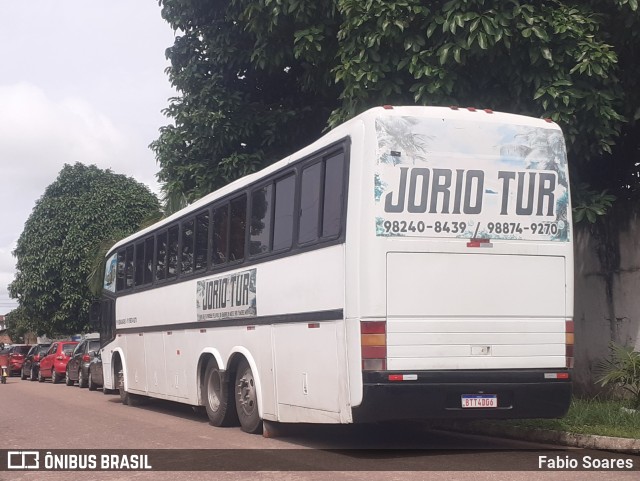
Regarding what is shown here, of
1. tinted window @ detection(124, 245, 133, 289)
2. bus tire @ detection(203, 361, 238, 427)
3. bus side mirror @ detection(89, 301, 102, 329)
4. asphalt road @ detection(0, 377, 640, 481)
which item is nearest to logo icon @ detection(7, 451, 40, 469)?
asphalt road @ detection(0, 377, 640, 481)

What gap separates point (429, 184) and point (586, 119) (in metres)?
4.62

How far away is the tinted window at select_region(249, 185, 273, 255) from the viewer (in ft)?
38.0

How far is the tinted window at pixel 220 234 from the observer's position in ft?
42.9

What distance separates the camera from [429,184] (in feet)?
30.9

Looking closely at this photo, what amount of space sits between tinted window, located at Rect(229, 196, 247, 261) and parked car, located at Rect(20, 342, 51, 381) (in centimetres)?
2589

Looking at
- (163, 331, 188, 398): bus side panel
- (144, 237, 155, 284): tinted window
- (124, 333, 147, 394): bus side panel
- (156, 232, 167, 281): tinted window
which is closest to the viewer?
(163, 331, 188, 398): bus side panel

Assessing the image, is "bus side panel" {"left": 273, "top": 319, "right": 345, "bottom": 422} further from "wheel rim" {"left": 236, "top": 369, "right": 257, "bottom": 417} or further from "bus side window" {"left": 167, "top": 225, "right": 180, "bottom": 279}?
"bus side window" {"left": 167, "top": 225, "right": 180, "bottom": 279}

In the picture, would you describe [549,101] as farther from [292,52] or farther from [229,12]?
[229,12]

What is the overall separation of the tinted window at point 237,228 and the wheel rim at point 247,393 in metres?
1.56

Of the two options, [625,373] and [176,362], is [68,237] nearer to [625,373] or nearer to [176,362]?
[176,362]

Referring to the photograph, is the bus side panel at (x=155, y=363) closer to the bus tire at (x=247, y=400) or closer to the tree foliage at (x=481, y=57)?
the bus tire at (x=247, y=400)

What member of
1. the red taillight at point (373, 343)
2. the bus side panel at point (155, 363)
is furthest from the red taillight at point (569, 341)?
the bus side panel at point (155, 363)

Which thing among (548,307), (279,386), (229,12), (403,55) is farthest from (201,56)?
(548,307)

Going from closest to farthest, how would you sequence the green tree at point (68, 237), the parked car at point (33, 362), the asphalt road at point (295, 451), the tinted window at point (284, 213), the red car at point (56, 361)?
the asphalt road at point (295, 451), the tinted window at point (284, 213), the red car at point (56, 361), the parked car at point (33, 362), the green tree at point (68, 237)
